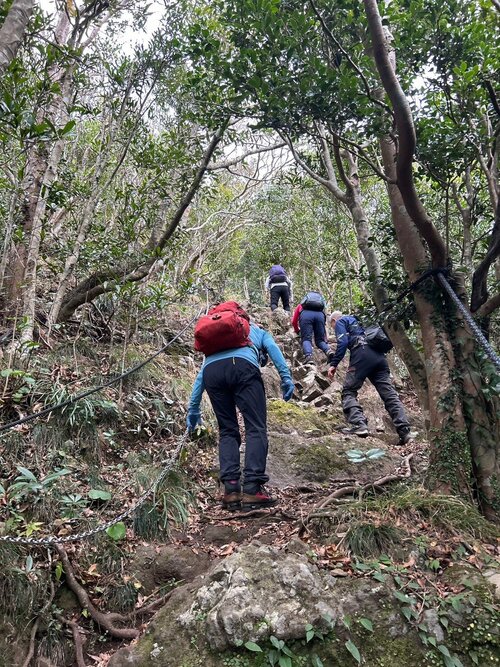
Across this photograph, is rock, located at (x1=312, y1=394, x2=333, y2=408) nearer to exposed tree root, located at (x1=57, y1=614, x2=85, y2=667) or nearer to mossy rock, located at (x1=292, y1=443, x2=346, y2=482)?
mossy rock, located at (x1=292, y1=443, x2=346, y2=482)

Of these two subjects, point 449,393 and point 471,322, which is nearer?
point 471,322

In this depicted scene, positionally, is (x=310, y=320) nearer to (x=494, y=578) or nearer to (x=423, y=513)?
(x=423, y=513)

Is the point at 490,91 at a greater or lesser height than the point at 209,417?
greater

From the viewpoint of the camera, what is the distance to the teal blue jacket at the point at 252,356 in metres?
4.61

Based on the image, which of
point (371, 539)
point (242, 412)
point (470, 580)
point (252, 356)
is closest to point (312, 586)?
point (371, 539)

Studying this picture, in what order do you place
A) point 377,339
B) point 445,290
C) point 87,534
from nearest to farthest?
point 87,534 → point 445,290 → point 377,339

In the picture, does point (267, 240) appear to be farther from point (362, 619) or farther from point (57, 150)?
point (362, 619)

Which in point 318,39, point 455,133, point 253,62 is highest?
point 318,39

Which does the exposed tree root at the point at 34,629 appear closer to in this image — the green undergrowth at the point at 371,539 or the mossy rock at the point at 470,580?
the green undergrowth at the point at 371,539

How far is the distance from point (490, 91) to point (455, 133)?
0.46 meters

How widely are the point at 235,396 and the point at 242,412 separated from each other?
0.19 m

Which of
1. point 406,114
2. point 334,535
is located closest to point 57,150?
point 406,114

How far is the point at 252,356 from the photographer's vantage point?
4.63 meters

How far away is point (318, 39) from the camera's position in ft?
14.9
